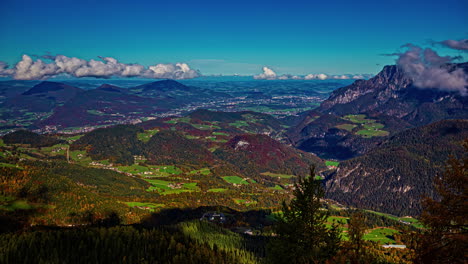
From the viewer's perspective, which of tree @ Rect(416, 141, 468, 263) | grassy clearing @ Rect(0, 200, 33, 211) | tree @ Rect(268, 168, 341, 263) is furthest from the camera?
grassy clearing @ Rect(0, 200, 33, 211)

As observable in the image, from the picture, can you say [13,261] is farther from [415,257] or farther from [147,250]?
[415,257]

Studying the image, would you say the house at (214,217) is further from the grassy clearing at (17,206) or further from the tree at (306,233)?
the tree at (306,233)

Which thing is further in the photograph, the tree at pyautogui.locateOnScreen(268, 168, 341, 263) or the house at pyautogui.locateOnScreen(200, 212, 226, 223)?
the house at pyautogui.locateOnScreen(200, 212, 226, 223)

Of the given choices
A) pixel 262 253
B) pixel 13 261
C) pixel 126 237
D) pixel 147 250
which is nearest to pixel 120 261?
pixel 147 250

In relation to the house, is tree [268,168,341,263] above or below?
above

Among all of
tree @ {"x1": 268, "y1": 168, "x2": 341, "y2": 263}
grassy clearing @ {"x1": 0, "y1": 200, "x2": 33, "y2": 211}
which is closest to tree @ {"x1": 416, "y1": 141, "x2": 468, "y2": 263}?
tree @ {"x1": 268, "y1": 168, "x2": 341, "y2": 263}

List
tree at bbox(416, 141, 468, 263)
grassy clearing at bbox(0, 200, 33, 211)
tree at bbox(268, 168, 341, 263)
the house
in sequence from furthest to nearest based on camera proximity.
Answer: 1. the house
2. grassy clearing at bbox(0, 200, 33, 211)
3. tree at bbox(268, 168, 341, 263)
4. tree at bbox(416, 141, 468, 263)

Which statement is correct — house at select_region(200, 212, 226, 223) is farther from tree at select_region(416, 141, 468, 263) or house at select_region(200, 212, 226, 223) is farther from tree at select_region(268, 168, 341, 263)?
tree at select_region(416, 141, 468, 263)
